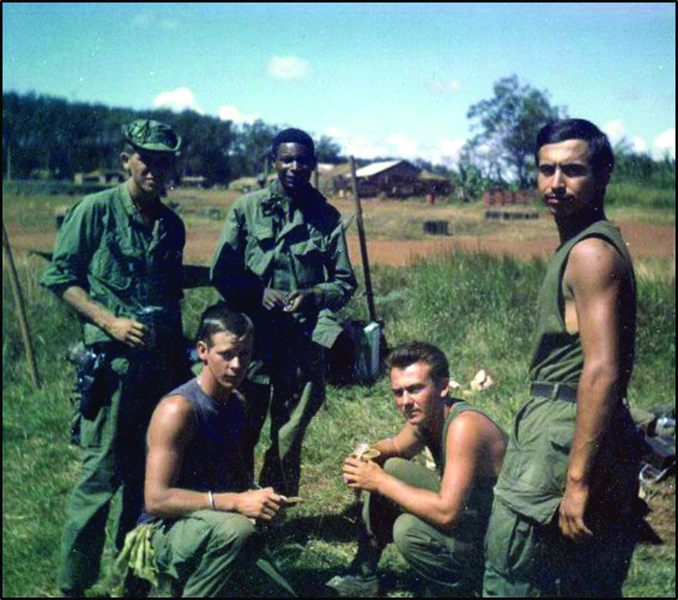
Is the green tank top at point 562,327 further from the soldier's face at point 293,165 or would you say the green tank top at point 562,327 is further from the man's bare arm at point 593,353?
the soldier's face at point 293,165

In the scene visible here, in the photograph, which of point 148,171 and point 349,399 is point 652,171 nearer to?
point 349,399

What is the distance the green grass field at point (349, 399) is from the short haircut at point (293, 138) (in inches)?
87.6

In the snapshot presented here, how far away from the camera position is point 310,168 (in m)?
4.21

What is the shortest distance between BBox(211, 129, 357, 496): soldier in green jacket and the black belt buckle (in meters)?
1.91

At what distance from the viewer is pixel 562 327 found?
2.38 m

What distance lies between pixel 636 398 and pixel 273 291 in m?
3.75

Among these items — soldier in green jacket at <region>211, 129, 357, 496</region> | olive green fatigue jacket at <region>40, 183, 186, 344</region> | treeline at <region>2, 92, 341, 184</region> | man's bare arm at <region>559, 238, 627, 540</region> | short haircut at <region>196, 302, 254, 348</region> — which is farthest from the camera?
treeline at <region>2, 92, 341, 184</region>

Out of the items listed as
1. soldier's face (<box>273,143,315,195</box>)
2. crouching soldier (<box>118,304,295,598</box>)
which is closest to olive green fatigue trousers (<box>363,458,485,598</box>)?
crouching soldier (<box>118,304,295,598</box>)

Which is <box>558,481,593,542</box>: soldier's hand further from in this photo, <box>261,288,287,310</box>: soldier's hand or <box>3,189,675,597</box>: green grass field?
<box>261,288,287,310</box>: soldier's hand

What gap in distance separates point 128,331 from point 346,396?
309cm

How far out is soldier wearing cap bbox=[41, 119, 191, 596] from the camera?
358 centimetres

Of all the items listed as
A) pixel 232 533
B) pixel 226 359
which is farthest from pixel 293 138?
pixel 232 533

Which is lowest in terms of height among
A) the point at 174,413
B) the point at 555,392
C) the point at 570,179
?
the point at 174,413

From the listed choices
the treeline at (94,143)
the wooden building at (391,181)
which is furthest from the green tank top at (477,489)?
the treeline at (94,143)
